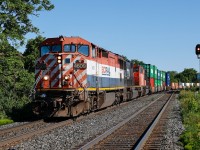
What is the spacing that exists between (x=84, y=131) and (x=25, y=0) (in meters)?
15.8

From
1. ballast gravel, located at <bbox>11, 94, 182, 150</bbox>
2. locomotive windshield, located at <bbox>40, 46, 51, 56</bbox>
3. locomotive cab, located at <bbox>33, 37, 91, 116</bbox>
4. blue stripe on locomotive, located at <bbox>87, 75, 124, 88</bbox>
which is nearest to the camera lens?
ballast gravel, located at <bbox>11, 94, 182, 150</bbox>

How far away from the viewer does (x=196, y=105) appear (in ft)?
71.6

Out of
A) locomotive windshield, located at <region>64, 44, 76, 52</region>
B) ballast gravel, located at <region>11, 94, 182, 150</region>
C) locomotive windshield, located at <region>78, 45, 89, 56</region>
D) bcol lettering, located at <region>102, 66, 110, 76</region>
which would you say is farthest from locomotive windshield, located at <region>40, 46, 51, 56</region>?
bcol lettering, located at <region>102, 66, 110, 76</region>

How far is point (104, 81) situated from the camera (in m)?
23.9

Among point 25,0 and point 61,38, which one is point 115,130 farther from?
point 25,0

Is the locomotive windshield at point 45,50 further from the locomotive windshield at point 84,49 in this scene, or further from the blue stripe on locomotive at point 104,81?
the blue stripe on locomotive at point 104,81

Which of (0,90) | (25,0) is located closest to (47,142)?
(0,90)

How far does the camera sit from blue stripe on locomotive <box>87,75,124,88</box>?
20064 millimetres

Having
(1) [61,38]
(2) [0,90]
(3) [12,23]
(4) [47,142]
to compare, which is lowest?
(4) [47,142]

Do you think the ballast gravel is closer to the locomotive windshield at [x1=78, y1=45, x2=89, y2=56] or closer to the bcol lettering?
the locomotive windshield at [x1=78, y1=45, x2=89, y2=56]

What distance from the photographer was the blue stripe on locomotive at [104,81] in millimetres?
20064

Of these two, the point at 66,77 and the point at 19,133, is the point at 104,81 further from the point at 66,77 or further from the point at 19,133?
the point at 19,133

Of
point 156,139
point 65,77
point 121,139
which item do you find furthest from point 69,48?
point 156,139

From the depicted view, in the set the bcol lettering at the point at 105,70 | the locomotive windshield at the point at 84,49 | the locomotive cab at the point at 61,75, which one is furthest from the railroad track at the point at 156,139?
the bcol lettering at the point at 105,70
